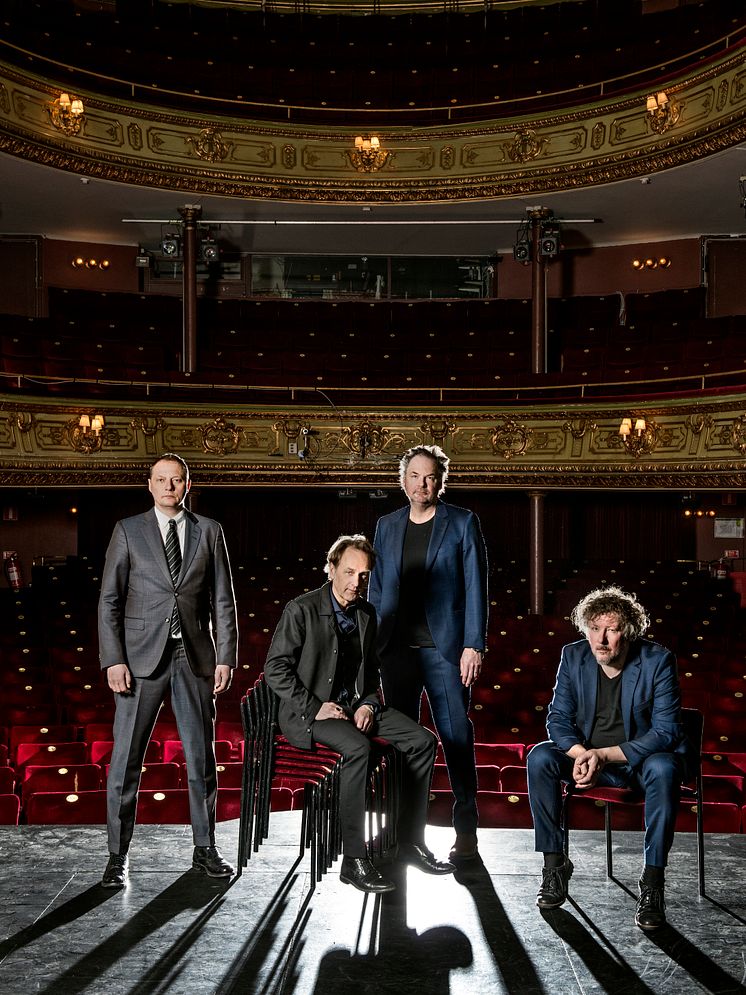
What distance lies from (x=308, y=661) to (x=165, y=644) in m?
0.43

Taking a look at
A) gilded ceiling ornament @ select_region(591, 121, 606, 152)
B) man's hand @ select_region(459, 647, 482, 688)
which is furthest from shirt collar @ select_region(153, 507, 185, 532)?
gilded ceiling ornament @ select_region(591, 121, 606, 152)

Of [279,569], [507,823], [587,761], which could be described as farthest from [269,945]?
[279,569]

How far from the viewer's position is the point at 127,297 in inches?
558

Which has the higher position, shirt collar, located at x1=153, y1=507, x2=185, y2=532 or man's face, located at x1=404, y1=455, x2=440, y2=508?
man's face, located at x1=404, y1=455, x2=440, y2=508

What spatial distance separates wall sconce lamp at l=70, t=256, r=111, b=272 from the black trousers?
12.6m

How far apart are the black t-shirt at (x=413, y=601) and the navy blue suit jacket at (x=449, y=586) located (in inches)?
0.7

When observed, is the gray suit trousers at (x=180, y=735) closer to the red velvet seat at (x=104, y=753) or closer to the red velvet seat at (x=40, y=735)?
the red velvet seat at (x=104, y=753)

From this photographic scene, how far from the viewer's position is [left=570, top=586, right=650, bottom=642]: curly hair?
2.91m

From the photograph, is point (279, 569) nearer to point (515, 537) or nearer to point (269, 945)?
point (515, 537)

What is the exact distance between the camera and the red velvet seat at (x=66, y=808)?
457 cm

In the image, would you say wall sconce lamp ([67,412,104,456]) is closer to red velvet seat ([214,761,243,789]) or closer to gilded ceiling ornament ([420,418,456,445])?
gilded ceiling ornament ([420,418,456,445])

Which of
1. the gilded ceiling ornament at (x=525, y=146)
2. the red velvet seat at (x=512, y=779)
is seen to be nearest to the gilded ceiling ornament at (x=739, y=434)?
the gilded ceiling ornament at (x=525, y=146)

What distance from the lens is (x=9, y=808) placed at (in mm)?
4562

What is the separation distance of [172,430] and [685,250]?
763cm
